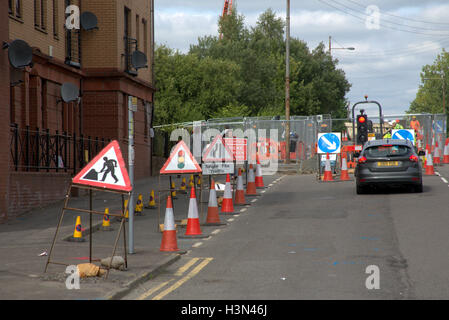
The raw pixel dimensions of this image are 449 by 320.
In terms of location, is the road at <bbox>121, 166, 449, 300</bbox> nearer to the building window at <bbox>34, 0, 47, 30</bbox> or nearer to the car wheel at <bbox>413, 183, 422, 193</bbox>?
the car wheel at <bbox>413, 183, 422, 193</bbox>

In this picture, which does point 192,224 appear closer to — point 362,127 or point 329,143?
point 329,143

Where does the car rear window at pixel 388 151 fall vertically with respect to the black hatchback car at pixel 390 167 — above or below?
above

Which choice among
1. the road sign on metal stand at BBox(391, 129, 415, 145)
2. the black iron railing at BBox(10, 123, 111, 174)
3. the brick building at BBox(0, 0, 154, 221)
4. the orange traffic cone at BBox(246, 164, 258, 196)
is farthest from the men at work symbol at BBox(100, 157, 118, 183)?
the road sign on metal stand at BBox(391, 129, 415, 145)

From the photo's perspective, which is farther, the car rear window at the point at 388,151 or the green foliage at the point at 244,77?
the green foliage at the point at 244,77

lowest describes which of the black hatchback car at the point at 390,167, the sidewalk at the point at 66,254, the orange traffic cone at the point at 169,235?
the sidewalk at the point at 66,254

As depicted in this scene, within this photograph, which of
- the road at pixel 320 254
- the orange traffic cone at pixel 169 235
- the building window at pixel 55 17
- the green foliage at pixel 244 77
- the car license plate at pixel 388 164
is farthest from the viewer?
the green foliage at pixel 244 77

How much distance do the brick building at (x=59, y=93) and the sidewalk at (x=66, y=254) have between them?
1181mm

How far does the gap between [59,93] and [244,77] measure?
5622cm

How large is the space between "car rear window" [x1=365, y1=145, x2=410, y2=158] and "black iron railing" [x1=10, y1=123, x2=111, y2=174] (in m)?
8.60

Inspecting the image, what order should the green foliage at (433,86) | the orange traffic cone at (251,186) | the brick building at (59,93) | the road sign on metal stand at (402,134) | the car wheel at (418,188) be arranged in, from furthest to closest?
the green foliage at (433,86) → the road sign on metal stand at (402,134) → the orange traffic cone at (251,186) → the car wheel at (418,188) → the brick building at (59,93)

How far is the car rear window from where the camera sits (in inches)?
890

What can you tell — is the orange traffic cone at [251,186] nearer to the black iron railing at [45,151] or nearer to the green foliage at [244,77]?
the black iron railing at [45,151]

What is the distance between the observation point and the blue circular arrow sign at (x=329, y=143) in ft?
99.8

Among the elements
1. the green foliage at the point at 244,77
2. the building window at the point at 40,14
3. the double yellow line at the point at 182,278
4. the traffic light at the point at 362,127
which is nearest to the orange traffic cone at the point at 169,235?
the double yellow line at the point at 182,278
